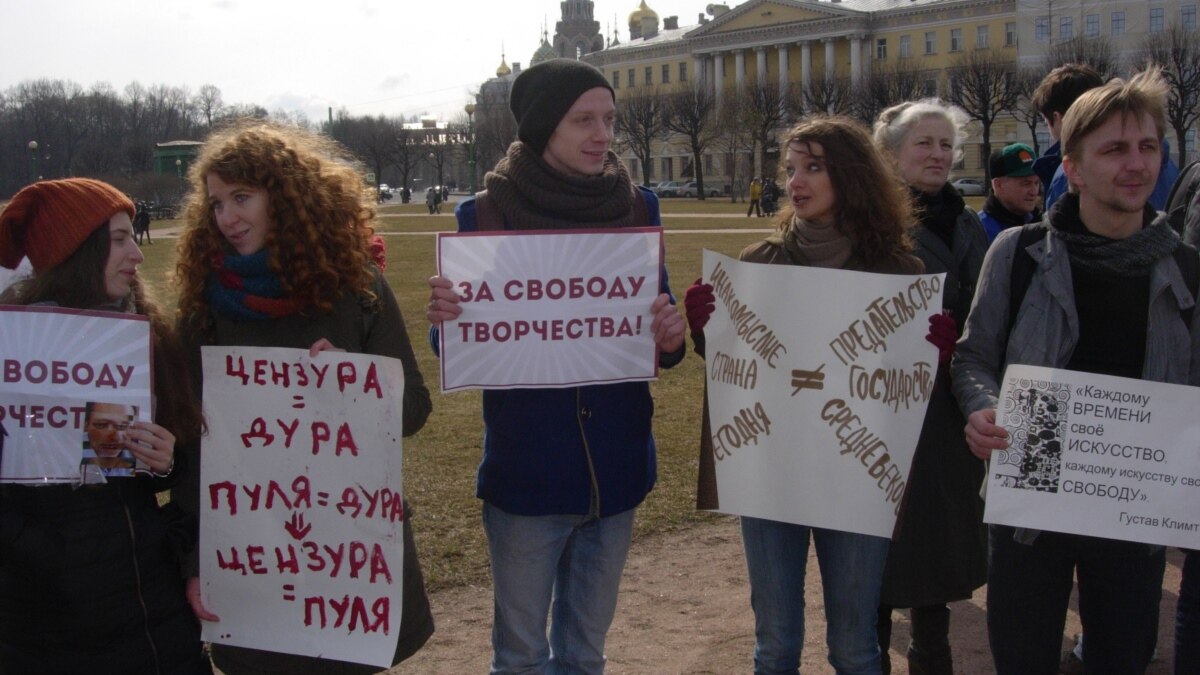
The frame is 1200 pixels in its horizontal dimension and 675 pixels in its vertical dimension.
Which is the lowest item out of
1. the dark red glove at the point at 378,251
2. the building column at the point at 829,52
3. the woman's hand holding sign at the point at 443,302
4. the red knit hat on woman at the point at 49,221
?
the woman's hand holding sign at the point at 443,302

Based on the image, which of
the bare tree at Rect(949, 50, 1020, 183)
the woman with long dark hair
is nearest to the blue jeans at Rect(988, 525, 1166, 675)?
the woman with long dark hair

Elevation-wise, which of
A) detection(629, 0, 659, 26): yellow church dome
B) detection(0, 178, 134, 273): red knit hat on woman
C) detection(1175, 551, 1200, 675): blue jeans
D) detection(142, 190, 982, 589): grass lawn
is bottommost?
detection(142, 190, 982, 589): grass lawn

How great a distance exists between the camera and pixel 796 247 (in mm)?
3584

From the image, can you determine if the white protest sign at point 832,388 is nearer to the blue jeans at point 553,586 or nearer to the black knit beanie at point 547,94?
the blue jeans at point 553,586

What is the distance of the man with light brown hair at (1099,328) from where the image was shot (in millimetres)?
3107

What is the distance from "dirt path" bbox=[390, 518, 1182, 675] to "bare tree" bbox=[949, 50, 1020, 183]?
63.7 meters

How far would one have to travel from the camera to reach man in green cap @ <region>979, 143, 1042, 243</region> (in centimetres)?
486

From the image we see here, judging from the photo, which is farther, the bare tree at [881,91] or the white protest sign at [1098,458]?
the bare tree at [881,91]

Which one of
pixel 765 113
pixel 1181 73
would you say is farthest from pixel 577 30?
pixel 1181 73

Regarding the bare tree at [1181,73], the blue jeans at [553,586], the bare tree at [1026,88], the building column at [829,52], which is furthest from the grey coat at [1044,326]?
the building column at [829,52]

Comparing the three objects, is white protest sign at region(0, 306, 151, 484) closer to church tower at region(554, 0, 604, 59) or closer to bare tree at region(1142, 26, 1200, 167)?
bare tree at region(1142, 26, 1200, 167)

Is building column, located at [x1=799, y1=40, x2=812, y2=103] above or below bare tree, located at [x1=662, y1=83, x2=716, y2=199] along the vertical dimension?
above

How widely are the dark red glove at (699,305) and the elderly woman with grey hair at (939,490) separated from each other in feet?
2.80

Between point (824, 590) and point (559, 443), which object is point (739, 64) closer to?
point (824, 590)
